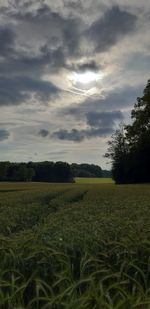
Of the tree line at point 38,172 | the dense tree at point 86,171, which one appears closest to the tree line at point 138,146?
the tree line at point 38,172

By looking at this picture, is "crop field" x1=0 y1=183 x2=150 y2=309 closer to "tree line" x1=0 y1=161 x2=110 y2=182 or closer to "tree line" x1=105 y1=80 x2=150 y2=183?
"tree line" x1=105 y1=80 x2=150 y2=183

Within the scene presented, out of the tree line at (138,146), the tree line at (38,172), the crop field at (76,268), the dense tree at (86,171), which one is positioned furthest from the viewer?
the dense tree at (86,171)

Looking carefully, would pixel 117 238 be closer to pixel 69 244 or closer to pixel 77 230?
pixel 77 230

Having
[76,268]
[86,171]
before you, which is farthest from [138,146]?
[86,171]

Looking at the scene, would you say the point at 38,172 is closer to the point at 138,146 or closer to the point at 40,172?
the point at 40,172

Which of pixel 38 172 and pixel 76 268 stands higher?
pixel 38 172

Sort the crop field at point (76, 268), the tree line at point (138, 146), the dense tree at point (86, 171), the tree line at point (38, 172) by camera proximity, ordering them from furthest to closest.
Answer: the dense tree at point (86, 171) < the tree line at point (38, 172) < the tree line at point (138, 146) < the crop field at point (76, 268)

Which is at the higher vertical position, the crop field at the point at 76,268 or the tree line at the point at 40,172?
the tree line at the point at 40,172

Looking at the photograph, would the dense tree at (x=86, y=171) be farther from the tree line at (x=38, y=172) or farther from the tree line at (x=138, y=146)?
the tree line at (x=138, y=146)

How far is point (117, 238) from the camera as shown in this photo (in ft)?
17.0

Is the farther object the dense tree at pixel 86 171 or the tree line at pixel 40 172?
the dense tree at pixel 86 171

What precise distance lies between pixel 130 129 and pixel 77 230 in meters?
66.4

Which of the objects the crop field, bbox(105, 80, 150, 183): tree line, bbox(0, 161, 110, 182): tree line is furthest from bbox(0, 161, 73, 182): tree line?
the crop field

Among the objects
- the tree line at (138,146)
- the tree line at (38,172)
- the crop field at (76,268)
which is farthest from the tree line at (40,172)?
the crop field at (76,268)
